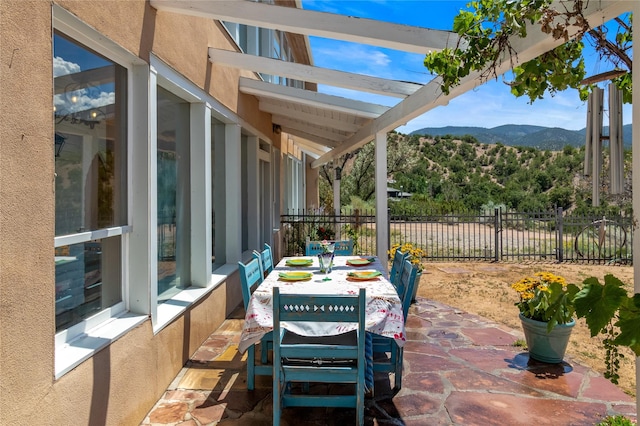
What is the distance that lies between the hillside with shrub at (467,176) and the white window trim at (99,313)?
18.1 meters

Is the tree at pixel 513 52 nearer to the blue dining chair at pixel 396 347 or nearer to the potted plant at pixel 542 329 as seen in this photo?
the blue dining chair at pixel 396 347

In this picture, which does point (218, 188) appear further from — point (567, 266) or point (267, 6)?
point (567, 266)

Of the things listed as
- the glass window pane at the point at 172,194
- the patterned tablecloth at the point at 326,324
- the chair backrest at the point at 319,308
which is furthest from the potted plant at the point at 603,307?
the glass window pane at the point at 172,194

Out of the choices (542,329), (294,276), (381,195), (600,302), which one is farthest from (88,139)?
(381,195)

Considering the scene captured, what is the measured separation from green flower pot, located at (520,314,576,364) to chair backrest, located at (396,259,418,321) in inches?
51.4

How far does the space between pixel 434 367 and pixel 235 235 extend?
295 cm

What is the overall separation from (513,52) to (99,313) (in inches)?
123

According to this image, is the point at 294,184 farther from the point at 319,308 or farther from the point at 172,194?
the point at 319,308

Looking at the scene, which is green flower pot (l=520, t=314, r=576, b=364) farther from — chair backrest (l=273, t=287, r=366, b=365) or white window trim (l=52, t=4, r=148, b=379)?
white window trim (l=52, t=4, r=148, b=379)

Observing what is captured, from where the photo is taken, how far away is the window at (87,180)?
2.21 metres

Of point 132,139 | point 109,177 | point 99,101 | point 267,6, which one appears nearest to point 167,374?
point 109,177

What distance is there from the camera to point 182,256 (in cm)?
409

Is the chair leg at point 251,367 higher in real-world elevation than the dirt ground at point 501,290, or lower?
higher

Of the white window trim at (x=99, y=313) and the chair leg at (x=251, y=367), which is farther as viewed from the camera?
the chair leg at (x=251, y=367)
